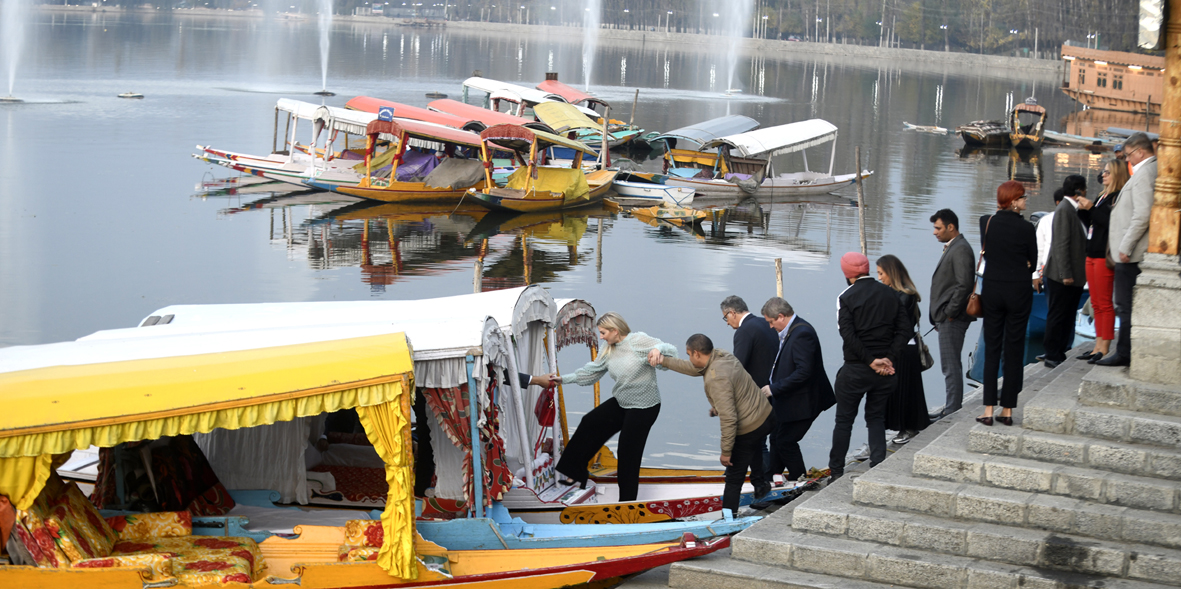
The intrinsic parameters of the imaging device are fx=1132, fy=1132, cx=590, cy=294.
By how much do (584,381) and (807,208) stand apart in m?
28.5

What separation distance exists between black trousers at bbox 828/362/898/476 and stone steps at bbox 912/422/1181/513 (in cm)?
78

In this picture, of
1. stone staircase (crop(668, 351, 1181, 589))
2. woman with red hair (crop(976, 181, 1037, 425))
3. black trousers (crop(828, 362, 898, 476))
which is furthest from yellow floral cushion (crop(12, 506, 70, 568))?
woman with red hair (crop(976, 181, 1037, 425))

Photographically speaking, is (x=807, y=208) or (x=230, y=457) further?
(x=807, y=208)

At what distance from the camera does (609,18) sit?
187 metres

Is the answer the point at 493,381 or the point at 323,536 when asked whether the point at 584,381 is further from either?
the point at 323,536

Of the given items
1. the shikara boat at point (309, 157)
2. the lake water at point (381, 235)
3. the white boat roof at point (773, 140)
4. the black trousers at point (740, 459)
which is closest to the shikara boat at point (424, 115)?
the shikara boat at point (309, 157)

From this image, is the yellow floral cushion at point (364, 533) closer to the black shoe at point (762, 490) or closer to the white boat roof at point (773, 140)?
the black shoe at point (762, 490)

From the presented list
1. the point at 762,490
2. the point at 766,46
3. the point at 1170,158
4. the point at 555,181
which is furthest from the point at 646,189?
the point at 766,46

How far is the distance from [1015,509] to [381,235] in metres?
24.0

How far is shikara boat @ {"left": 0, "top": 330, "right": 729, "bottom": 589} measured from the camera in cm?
743

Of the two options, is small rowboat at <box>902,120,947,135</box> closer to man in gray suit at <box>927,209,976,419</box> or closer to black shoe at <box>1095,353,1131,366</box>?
man in gray suit at <box>927,209,976,419</box>

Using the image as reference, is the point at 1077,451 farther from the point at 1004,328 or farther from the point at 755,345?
the point at 755,345

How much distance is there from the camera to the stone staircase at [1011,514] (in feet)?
23.5

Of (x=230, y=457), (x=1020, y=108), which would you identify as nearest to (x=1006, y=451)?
(x=230, y=457)
